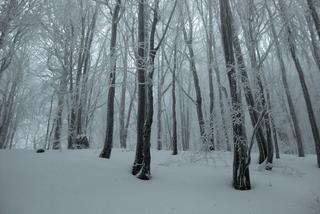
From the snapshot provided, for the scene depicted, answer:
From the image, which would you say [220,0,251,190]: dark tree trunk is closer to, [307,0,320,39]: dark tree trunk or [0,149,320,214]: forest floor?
[0,149,320,214]: forest floor

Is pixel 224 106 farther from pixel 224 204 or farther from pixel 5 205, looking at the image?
pixel 5 205

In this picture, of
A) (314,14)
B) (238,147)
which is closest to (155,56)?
(238,147)

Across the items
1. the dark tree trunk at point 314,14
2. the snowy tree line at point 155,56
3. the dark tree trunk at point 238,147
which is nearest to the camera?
the dark tree trunk at point 238,147

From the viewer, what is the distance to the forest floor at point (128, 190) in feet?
14.5

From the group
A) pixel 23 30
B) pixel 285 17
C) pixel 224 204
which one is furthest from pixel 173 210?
pixel 23 30

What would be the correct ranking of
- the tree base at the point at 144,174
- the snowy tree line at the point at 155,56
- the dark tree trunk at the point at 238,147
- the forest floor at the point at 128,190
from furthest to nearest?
1. the snowy tree line at the point at 155,56
2. the tree base at the point at 144,174
3. the dark tree trunk at the point at 238,147
4. the forest floor at the point at 128,190

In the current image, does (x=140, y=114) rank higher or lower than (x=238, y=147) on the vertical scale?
higher

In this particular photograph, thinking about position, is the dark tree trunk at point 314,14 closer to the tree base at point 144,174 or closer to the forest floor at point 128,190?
the forest floor at point 128,190

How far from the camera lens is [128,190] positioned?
5340 millimetres

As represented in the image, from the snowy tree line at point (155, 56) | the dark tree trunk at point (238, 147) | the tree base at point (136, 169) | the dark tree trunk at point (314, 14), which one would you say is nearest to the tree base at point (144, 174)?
the snowy tree line at point (155, 56)

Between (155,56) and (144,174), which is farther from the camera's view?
(155,56)

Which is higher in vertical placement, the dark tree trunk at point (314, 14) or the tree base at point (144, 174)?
the dark tree trunk at point (314, 14)

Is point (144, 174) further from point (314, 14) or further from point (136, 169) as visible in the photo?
point (314, 14)

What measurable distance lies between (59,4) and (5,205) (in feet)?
34.6
